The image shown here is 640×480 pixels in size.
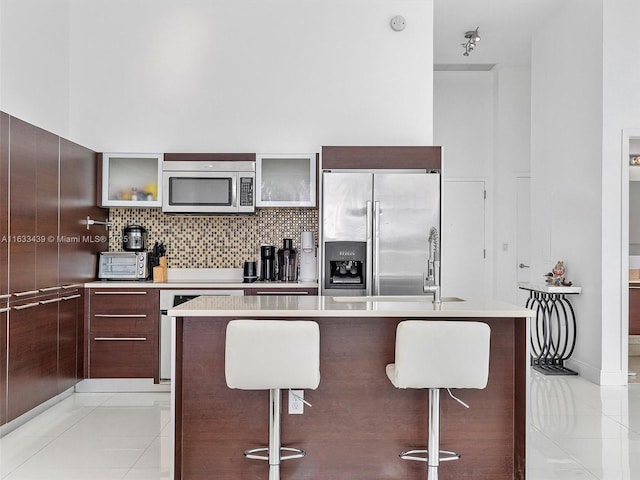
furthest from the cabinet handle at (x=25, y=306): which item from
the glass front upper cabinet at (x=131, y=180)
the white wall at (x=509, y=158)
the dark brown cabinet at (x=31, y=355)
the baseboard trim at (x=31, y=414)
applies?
the white wall at (x=509, y=158)

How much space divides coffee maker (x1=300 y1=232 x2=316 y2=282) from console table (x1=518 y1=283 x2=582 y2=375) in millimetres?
2195

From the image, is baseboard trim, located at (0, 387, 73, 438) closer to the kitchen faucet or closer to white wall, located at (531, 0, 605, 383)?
the kitchen faucet

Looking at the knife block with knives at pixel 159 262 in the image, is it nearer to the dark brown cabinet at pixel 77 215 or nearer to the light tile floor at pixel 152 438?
the dark brown cabinet at pixel 77 215

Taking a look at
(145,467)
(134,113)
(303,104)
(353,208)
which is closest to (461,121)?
(303,104)

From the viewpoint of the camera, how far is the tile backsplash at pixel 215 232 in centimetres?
522

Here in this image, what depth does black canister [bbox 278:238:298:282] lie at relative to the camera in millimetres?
4980

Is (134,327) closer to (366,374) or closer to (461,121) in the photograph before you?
(366,374)

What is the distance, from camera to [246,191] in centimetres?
488

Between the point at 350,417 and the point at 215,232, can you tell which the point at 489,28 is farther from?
the point at 350,417

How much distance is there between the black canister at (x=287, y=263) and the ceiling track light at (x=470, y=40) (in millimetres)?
3061

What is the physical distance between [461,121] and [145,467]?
5.74 meters

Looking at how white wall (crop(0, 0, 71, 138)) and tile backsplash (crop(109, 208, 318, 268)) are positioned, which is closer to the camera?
white wall (crop(0, 0, 71, 138))

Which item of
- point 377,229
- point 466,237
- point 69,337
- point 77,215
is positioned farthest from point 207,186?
point 466,237

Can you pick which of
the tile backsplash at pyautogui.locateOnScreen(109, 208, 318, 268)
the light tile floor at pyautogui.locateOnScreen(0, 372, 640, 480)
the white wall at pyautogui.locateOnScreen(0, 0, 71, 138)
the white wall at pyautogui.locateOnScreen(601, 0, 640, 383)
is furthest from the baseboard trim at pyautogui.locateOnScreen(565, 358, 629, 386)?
the white wall at pyautogui.locateOnScreen(0, 0, 71, 138)
